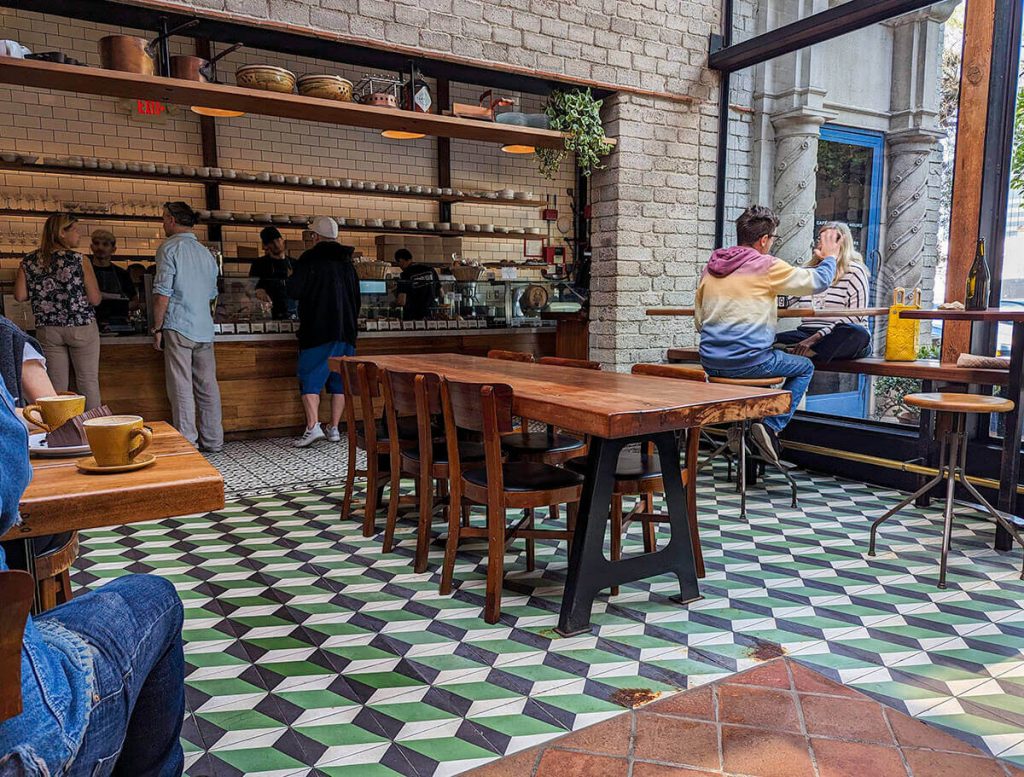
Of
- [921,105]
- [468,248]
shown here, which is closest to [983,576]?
[921,105]

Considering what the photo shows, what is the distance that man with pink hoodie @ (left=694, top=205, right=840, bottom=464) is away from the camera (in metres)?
4.18

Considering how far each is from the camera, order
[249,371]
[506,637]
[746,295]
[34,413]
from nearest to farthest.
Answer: [34,413]
[506,637]
[746,295]
[249,371]

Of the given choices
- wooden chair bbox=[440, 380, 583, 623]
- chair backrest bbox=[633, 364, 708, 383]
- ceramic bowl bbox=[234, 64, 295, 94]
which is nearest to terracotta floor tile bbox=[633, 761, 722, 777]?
wooden chair bbox=[440, 380, 583, 623]

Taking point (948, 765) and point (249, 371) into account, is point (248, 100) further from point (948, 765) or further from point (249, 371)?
point (948, 765)

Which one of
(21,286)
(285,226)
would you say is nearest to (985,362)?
(21,286)

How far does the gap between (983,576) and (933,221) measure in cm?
262

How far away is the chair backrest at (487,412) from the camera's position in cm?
271

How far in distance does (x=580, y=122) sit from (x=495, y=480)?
383cm

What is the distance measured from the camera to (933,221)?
4957mm

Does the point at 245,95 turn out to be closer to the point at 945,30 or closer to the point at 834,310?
the point at 834,310

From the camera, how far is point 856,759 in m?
1.97

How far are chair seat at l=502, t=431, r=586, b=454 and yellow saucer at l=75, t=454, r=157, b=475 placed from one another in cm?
207

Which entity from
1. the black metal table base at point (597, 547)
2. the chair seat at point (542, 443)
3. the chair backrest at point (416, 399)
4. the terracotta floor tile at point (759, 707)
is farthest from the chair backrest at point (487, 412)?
the terracotta floor tile at point (759, 707)

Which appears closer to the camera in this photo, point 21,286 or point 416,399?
point 416,399
